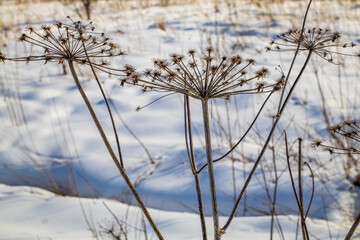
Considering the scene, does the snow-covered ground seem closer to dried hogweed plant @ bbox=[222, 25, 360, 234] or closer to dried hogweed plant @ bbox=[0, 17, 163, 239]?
dried hogweed plant @ bbox=[0, 17, 163, 239]

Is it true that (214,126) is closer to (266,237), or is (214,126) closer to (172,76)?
(266,237)

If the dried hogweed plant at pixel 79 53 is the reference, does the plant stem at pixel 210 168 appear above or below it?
below

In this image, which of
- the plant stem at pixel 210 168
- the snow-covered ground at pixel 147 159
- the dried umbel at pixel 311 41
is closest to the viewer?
the plant stem at pixel 210 168

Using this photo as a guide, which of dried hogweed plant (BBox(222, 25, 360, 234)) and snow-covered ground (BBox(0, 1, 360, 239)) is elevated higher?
dried hogweed plant (BBox(222, 25, 360, 234))

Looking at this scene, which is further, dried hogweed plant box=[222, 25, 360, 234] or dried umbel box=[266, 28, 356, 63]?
dried umbel box=[266, 28, 356, 63]

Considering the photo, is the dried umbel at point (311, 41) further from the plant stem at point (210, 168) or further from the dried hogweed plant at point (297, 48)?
the plant stem at point (210, 168)

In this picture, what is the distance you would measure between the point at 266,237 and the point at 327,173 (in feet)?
4.48

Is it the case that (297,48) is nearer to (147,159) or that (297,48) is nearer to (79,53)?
(79,53)

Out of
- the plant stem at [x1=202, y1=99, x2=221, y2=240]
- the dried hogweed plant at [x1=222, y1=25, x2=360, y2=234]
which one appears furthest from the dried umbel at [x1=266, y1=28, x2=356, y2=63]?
the plant stem at [x1=202, y1=99, x2=221, y2=240]

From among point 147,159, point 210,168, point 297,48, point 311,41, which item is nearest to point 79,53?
point 210,168

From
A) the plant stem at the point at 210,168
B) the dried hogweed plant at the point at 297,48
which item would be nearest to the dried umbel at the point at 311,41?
the dried hogweed plant at the point at 297,48

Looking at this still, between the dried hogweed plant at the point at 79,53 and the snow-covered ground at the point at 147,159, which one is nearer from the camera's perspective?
the dried hogweed plant at the point at 79,53

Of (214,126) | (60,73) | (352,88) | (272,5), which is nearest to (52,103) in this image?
→ (60,73)

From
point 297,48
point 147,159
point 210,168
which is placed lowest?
point 147,159
